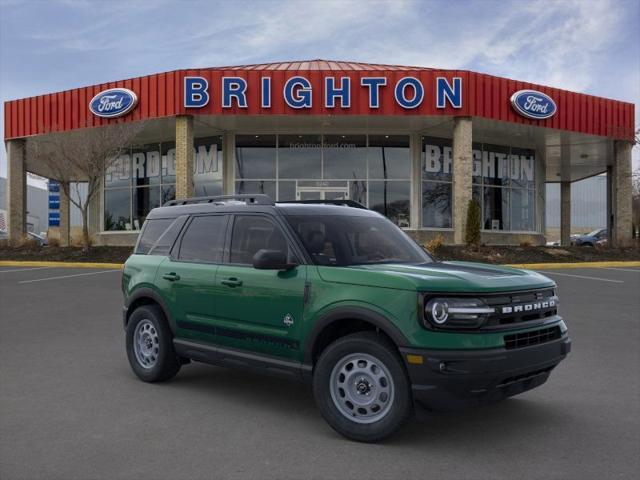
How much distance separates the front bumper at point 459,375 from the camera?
3.89 meters

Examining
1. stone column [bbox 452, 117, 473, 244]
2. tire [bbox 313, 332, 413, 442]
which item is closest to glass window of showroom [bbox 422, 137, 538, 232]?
stone column [bbox 452, 117, 473, 244]

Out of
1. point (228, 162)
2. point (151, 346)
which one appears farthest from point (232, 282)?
point (228, 162)

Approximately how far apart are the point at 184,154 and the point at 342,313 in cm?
1913

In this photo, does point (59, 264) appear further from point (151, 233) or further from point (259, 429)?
point (259, 429)

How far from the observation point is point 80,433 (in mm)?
4426

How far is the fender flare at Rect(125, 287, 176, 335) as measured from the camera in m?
5.83

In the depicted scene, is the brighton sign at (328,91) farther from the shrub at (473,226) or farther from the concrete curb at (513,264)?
the concrete curb at (513,264)

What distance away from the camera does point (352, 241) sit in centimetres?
516

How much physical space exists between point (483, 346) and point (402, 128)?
2175 cm

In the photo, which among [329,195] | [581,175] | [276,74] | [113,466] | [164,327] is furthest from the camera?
[581,175]

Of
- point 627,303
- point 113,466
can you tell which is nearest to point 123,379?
point 113,466

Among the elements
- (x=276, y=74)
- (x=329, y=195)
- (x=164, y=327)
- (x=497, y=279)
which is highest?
(x=276, y=74)

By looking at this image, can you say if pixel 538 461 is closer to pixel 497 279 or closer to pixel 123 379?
pixel 497 279

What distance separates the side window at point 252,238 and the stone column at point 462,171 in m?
17.6
